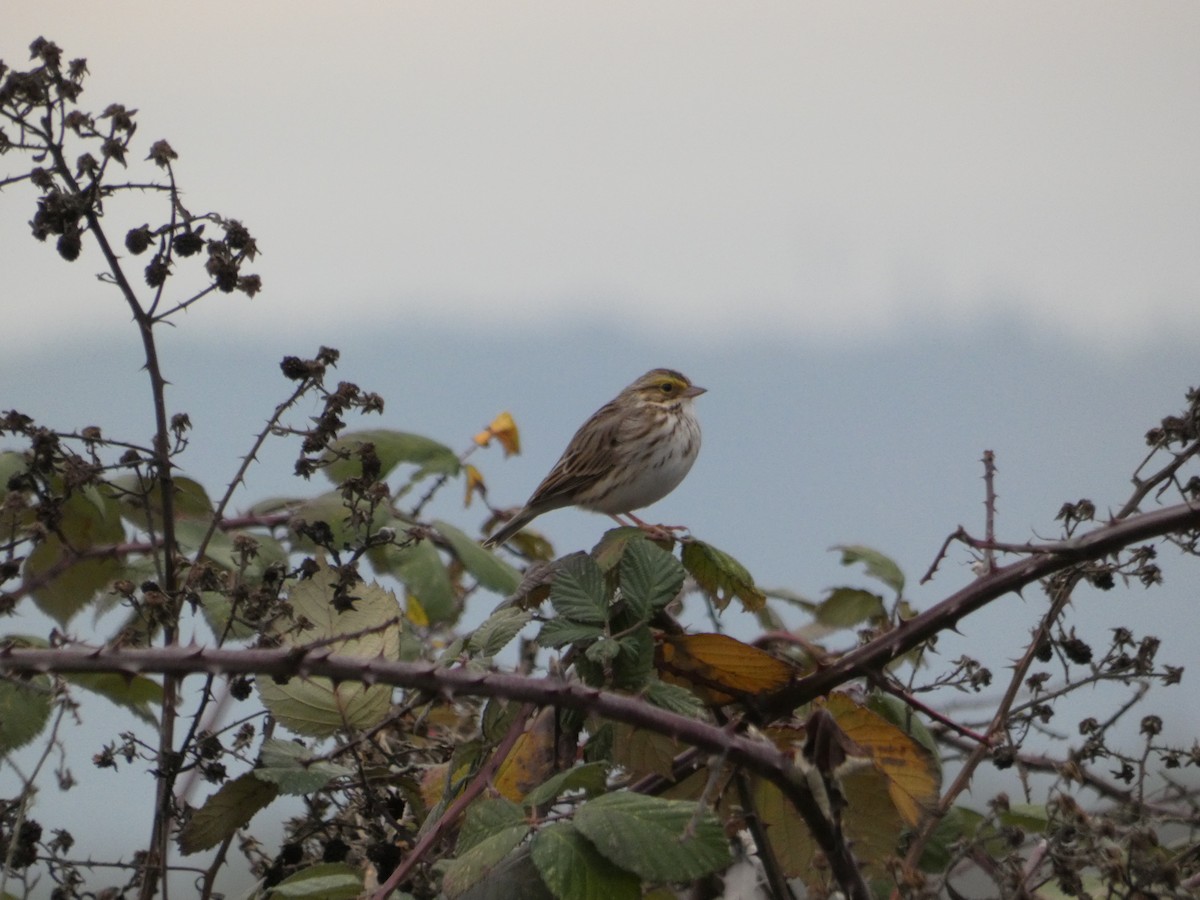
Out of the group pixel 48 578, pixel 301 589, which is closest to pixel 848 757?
pixel 301 589

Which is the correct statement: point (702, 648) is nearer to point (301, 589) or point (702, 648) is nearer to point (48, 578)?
point (301, 589)

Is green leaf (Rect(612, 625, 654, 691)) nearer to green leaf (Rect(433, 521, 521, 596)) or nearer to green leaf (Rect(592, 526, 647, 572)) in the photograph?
green leaf (Rect(592, 526, 647, 572))

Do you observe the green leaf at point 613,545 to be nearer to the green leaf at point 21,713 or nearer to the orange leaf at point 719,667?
the orange leaf at point 719,667

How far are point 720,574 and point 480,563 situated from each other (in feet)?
2.16

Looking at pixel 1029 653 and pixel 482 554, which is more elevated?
pixel 482 554

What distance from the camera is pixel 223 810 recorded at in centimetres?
207

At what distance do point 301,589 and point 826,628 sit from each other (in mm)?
1081

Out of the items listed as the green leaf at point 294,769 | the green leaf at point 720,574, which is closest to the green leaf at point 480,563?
the green leaf at point 720,574

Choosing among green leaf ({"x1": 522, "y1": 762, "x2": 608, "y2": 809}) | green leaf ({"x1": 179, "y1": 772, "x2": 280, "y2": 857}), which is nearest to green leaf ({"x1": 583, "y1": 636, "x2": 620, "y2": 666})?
green leaf ({"x1": 522, "y1": 762, "x2": 608, "y2": 809})

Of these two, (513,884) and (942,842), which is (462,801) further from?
(942,842)

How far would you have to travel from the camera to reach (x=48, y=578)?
83.7 inches

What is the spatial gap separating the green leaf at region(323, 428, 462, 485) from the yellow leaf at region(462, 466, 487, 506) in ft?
3.33

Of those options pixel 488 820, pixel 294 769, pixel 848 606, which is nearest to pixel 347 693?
pixel 294 769

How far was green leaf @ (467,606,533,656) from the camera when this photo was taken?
1897 mm
